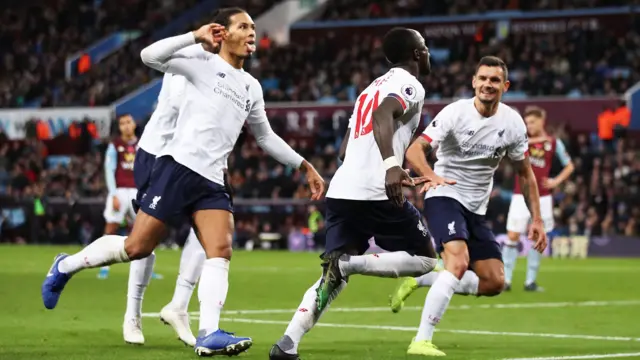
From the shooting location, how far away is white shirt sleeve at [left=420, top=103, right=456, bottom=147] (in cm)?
927

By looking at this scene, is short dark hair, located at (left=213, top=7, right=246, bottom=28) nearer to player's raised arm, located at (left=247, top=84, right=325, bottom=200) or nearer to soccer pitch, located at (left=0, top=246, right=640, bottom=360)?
player's raised arm, located at (left=247, top=84, right=325, bottom=200)

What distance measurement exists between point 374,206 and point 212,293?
117cm

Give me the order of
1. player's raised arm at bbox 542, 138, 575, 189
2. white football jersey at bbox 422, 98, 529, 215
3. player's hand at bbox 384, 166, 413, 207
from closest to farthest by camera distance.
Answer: player's hand at bbox 384, 166, 413, 207 < white football jersey at bbox 422, 98, 529, 215 < player's raised arm at bbox 542, 138, 575, 189

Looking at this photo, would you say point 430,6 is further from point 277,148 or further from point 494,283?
point 277,148

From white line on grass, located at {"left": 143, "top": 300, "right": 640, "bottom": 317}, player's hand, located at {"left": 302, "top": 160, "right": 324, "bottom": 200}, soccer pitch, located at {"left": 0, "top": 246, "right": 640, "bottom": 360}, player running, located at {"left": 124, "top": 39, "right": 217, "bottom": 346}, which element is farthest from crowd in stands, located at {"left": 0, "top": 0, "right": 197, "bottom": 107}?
player's hand, located at {"left": 302, "top": 160, "right": 324, "bottom": 200}

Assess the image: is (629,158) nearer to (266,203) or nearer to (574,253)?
(574,253)

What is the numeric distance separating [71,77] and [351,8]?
969 cm

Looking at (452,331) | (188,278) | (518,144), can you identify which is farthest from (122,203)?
(518,144)

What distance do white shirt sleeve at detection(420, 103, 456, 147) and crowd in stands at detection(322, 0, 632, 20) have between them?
29475 mm

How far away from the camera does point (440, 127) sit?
9.43 m

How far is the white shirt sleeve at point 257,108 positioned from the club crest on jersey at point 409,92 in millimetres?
1131

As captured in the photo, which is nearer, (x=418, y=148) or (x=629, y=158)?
(x=418, y=148)

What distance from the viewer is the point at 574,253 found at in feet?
88.3

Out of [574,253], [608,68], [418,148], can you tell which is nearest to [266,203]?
[574,253]
